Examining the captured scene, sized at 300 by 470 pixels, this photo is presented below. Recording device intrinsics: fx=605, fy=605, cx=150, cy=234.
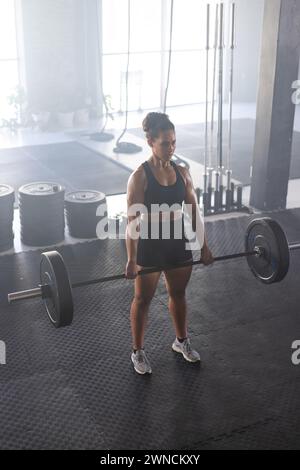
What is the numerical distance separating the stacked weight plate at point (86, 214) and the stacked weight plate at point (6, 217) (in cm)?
34

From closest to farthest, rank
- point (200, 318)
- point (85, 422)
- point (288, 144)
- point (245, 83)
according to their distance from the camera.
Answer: point (85, 422) < point (200, 318) < point (288, 144) < point (245, 83)

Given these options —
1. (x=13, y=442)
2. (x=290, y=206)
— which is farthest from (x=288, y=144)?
(x=13, y=442)

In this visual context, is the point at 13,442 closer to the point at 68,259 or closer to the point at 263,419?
the point at 263,419

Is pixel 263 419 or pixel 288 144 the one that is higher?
pixel 288 144

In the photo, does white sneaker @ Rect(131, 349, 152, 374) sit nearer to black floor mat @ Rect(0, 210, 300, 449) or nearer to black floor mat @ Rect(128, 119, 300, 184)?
black floor mat @ Rect(0, 210, 300, 449)

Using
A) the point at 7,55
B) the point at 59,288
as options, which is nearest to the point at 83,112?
the point at 7,55

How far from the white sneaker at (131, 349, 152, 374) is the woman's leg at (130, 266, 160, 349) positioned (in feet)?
0.22

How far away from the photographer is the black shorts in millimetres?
2055

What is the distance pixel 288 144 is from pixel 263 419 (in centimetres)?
231

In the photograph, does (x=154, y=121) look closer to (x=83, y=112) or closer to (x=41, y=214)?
(x=41, y=214)

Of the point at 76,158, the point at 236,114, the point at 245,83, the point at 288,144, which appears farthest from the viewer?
the point at 245,83

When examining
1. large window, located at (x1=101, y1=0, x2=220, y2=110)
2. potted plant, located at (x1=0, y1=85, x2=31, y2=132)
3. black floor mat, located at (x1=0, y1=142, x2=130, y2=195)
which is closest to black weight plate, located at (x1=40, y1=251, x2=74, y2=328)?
black floor mat, located at (x1=0, y1=142, x2=130, y2=195)

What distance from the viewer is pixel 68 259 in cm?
335

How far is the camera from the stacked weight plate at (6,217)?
11.1ft
